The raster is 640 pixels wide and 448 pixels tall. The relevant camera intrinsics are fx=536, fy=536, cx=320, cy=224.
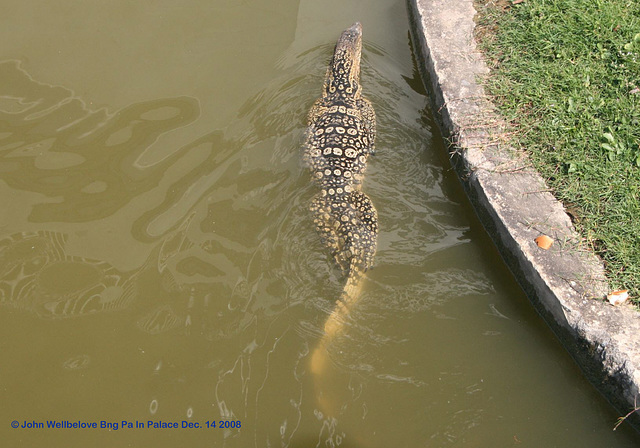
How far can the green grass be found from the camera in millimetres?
4191

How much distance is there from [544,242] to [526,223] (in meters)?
0.23

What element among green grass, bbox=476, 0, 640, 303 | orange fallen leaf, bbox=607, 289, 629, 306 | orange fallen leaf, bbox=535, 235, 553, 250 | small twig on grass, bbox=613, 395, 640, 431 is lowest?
small twig on grass, bbox=613, 395, 640, 431

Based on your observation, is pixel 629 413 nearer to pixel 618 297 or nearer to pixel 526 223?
pixel 618 297

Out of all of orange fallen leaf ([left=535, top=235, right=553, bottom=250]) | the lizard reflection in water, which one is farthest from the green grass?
the lizard reflection in water

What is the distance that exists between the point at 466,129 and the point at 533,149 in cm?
60

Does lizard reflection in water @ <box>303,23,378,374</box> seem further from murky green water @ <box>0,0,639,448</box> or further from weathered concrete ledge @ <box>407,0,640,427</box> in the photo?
weathered concrete ledge @ <box>407,0,640,427</box>

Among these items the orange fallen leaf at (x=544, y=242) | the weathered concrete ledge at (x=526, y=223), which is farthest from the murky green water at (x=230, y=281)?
the orange fallen leaf at (x=544, y=242)

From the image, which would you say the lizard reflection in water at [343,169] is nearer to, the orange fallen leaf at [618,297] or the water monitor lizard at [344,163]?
the water monitor lizard at [344,163]

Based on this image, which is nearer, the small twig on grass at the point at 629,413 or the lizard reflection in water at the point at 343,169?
the small twig on grass at the point at 629,413

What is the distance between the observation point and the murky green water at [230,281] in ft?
12.2

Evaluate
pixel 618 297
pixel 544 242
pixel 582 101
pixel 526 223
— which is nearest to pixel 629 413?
pixel 618 297

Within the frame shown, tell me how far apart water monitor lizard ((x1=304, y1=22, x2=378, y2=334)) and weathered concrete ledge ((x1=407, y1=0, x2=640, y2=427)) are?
815 millimetres

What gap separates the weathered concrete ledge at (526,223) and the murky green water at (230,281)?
0.20m

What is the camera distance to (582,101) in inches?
189
